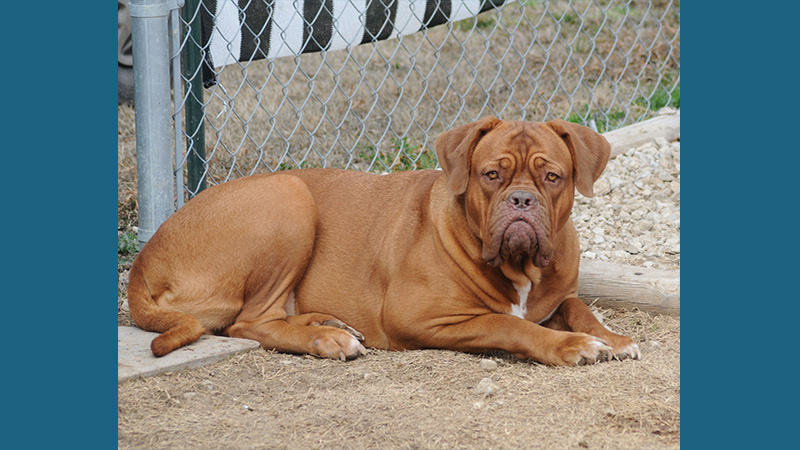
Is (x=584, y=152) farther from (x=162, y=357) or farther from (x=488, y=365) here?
(x=162, y=357)

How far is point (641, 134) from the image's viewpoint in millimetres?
7148

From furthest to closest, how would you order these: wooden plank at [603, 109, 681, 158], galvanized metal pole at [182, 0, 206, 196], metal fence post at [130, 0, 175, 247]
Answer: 1. wooden plank at [603, 109, 681, 158]
2. galvanized metal pole at [182, 0, 206, 196]
3. metal fence post at [130, 0, 175, 247]

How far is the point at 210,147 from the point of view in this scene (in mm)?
6938

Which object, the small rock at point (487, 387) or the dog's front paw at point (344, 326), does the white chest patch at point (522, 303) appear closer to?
the small rock at point (487, 387)

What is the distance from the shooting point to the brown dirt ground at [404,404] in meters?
3.26

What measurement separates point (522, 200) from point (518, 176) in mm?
170

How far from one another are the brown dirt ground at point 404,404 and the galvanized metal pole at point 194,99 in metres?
1.72

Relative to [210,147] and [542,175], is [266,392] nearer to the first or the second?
[542,175]

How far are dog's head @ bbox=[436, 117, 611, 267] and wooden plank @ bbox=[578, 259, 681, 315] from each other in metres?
0.85

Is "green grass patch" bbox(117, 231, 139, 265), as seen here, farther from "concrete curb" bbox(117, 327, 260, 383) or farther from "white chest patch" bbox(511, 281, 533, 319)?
"white chest patch" bbox(511, 281, 533, 319)

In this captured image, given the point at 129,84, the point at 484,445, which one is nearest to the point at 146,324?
the point at 484,445

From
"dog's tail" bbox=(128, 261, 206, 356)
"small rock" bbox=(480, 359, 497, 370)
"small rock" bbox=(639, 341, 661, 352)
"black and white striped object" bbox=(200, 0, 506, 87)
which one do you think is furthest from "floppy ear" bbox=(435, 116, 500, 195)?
"black and white striped object" bbox=(200, 0, 506, 87)

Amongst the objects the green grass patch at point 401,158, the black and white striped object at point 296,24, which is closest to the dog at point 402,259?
the black and white striped object at point 296,24

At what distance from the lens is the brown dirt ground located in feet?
10.7
